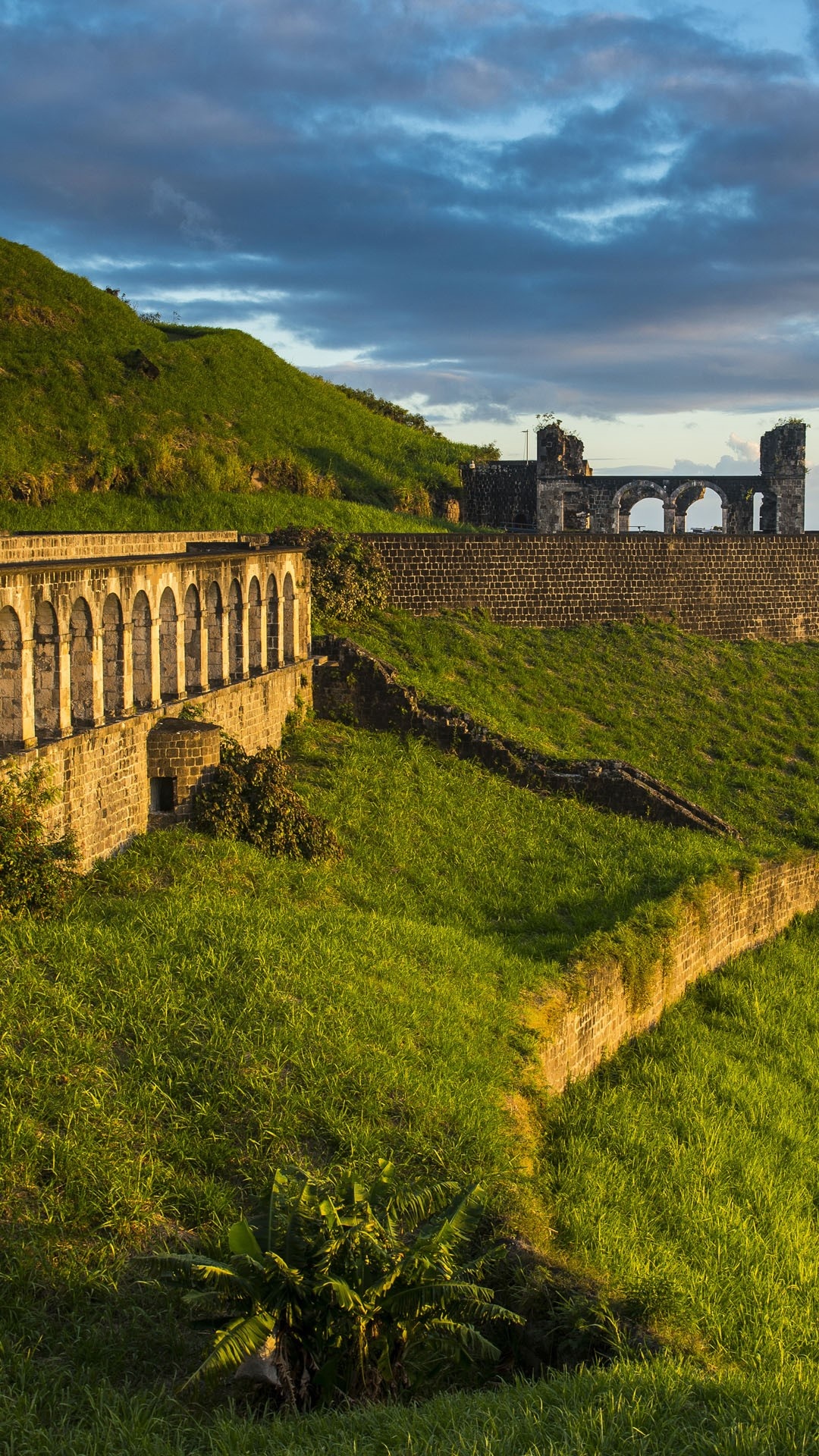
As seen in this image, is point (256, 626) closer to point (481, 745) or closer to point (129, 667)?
point (481, 745)

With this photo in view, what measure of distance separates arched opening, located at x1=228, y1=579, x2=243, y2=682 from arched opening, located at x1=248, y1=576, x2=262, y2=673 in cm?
60

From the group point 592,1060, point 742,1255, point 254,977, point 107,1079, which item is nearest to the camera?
point 107,1079

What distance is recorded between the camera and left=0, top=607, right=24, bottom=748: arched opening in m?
10.9

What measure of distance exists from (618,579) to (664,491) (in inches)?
386

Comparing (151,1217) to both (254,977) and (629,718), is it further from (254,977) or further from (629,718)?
(629,718)

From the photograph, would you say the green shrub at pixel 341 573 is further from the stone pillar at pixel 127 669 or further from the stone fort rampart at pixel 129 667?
the stone pillar at pixel 127 669

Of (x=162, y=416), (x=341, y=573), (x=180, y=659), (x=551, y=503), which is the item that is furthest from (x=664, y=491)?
(x=180, y=659)

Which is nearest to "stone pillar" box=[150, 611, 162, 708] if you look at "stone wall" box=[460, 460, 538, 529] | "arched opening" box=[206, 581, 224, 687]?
Result: "arched opening" box=[206, 581, 224, 687]

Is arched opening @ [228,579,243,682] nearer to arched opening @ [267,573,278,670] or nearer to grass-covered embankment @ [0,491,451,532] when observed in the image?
arched opening @ [267,573,278,670]

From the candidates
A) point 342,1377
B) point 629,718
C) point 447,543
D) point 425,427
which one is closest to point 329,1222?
point 342,1377

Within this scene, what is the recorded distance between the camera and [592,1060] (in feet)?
40.9

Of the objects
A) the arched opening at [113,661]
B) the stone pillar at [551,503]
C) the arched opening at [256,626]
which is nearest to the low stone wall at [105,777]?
the arched opening at [113,661]

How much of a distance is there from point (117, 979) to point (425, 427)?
38430 millimetres

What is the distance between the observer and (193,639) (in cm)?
1561
